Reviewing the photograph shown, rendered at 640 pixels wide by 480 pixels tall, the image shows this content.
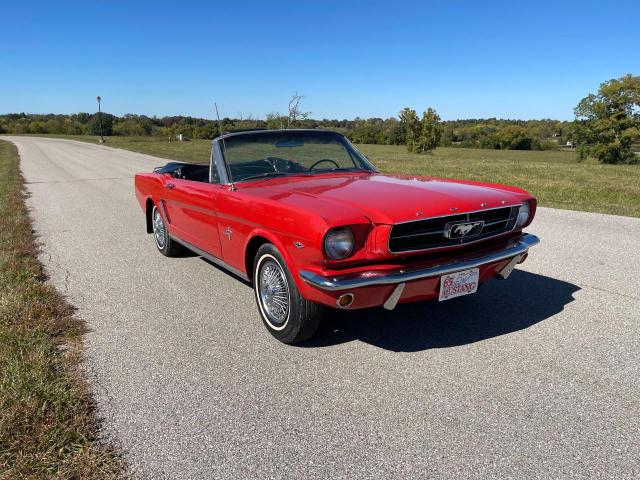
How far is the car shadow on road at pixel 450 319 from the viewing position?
3.53 m

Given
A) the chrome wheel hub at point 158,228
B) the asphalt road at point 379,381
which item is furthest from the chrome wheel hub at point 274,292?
the chrome wheel hub at point 158,228

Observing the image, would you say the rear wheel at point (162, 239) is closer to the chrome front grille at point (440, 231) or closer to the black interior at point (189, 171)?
the black interior at point (189, 171)

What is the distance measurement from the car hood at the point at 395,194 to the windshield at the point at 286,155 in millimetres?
261

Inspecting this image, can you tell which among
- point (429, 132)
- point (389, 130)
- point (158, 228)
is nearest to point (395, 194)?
point (158, 228)

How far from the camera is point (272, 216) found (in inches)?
129

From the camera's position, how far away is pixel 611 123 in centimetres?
4266

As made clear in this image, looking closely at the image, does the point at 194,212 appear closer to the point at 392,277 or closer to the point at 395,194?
the point at 395,194

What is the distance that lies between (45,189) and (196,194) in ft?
36.5

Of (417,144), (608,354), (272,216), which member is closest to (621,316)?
(608,354)

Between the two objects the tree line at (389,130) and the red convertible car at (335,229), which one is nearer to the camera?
the red convertible car at (335,229)

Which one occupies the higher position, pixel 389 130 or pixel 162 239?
pixel 389 130

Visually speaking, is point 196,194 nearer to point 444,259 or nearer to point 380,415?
point 444,259

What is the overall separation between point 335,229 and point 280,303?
892 millimetres

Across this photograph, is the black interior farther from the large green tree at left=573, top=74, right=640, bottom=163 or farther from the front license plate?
the large green tree at left=573, top=74, right=640, bottom=163
